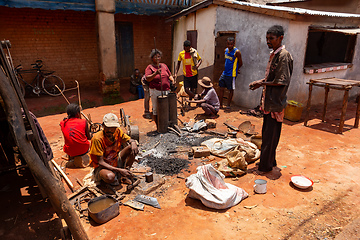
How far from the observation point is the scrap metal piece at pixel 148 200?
12.8ft

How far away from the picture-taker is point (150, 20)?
12.9 metres

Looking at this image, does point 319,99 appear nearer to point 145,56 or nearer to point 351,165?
point 351,165

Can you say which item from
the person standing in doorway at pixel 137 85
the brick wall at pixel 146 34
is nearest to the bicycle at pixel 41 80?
the person standing in doorway at pixel 137 85

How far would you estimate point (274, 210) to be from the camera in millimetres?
3752

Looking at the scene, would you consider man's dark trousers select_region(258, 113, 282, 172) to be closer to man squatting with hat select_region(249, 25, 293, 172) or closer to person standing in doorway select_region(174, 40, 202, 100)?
man squatting with hat select_region(249, 25, 293, 172)

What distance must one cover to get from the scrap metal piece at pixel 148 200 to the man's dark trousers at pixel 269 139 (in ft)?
7.19

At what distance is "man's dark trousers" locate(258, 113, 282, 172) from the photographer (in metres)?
4.54

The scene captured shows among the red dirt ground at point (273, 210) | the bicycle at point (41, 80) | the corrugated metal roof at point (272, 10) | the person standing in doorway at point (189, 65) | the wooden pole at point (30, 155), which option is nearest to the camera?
the wooden pole at point (30, 155)

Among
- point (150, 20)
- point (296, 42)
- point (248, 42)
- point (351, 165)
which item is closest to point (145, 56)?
point (150, 20)

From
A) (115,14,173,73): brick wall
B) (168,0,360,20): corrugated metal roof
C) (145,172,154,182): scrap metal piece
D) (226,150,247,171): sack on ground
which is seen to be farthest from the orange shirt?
(115,14,173,73): brick wall

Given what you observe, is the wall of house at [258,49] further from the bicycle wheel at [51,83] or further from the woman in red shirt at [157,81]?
the bicycle wheel at [51,83]

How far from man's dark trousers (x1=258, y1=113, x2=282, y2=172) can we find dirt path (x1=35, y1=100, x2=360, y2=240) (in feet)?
0.97

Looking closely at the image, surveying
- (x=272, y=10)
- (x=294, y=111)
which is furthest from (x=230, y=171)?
(x=272, y=10)

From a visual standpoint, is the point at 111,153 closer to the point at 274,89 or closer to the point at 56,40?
the point at 274,89
